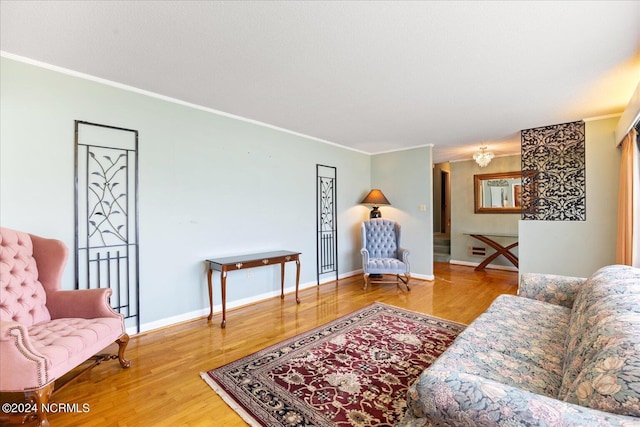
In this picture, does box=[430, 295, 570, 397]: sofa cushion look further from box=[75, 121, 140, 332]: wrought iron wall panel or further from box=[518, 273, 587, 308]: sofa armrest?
box=[75, 121, 140, 332]: wrought iron wall panel

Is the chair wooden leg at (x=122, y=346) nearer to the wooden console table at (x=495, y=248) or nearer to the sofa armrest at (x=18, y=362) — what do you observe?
the sofa armrest at (x=18, y=362)

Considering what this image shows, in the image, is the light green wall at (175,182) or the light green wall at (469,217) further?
the light green wall at (469,217)

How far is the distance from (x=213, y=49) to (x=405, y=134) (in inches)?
122

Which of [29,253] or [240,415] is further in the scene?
[29,253]

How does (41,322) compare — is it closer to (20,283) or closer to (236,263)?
(20,283)

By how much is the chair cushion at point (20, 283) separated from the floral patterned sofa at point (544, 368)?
244cm

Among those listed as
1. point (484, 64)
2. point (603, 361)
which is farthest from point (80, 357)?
point (484, 64)

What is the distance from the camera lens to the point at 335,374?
2109mm

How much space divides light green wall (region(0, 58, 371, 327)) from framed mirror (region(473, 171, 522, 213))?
133 inches

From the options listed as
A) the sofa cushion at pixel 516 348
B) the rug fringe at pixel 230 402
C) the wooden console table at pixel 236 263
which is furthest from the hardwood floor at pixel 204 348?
the sofa cushion at pixel 516 348

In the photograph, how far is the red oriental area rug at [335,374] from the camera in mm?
1706

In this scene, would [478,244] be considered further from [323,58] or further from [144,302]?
[144,302]

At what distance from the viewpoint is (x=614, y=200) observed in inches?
140

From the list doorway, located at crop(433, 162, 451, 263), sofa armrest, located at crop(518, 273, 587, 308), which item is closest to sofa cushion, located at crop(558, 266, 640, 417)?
sofa armrest, located at crop(518, 273, 587, 308)
